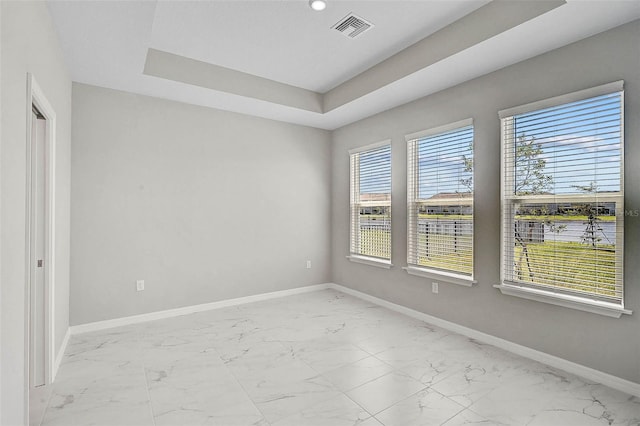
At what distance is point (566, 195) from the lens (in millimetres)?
2773

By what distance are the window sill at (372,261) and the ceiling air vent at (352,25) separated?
9.08 ft

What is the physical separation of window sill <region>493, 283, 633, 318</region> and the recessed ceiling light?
9.59 feet

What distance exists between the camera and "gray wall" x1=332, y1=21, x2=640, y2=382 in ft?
7.95

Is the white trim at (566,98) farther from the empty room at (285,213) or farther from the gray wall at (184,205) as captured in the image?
the gray wall at (184,205)

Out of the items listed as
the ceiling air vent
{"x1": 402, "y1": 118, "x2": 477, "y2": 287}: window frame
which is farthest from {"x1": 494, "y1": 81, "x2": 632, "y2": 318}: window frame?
the ceiling air vent

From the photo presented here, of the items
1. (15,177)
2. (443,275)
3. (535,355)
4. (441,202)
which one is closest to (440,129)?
(441,202)

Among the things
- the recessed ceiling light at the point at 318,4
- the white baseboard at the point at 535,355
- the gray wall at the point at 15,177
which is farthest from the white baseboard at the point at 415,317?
the recessed ceiling light at the point at 318,4

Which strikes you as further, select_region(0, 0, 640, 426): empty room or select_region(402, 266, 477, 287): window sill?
select_region(402, 266, 477, 287): window sill

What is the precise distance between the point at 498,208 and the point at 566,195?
0.57m

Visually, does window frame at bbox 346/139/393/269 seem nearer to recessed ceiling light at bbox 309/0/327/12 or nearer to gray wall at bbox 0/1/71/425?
recessed ceiling light at bbox 309/0/327/12

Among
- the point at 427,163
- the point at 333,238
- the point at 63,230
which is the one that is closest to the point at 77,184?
the point at 63,230

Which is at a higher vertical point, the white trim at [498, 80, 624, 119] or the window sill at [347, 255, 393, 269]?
the white trim at [498, 80, 624, 119]

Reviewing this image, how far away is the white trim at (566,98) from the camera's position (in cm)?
249

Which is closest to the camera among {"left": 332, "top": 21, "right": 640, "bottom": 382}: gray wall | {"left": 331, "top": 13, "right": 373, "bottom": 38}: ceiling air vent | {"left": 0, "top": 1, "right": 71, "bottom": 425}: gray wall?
{"left": 0, "top": 1, "right": 71, "bottom": 425}: gray wall
